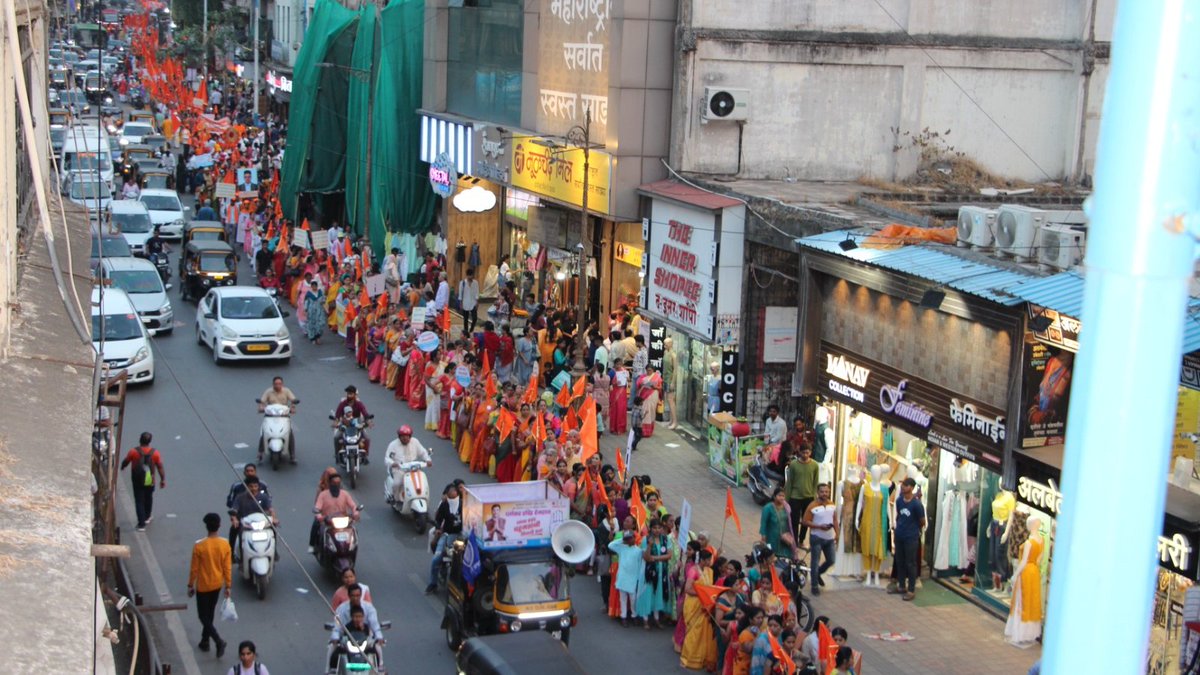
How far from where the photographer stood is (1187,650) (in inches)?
552

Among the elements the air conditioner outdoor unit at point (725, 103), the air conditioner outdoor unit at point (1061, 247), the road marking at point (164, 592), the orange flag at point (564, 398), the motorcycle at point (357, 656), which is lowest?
the road marking at point (164, 592)

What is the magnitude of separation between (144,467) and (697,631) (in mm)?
7728

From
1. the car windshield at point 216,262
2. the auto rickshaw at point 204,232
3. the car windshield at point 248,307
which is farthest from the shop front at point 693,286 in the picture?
the auto rickshaw at point 204,232

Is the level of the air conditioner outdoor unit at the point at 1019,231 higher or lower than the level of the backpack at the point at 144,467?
higher

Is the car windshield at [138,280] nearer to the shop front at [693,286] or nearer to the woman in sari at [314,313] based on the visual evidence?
the woman in sari at [314,313]

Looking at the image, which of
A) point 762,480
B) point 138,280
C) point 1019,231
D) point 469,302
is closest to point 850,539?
point 762,480

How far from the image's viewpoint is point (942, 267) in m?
17.7

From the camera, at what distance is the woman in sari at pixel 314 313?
1268 inches

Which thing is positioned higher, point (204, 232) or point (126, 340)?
point (204, 232)

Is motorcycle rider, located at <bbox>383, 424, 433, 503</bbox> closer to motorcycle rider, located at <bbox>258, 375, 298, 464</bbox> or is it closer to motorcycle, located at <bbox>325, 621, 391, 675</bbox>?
motorcycle rider, located at <bbox>258, 375, 298, 464</bbox>

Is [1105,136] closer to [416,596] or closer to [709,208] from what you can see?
[416,596]

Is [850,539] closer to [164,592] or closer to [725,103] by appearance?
[164,592]

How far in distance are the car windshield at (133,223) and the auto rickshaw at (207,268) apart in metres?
3.85

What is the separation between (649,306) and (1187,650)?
13.4 metres
